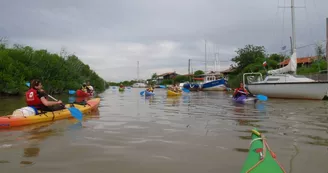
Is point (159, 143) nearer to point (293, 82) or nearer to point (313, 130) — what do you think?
point (313, 130)

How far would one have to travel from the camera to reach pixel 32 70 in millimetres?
26422

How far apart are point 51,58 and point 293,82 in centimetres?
2451

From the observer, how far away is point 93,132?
661cm

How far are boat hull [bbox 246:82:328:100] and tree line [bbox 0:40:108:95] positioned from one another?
21.6m

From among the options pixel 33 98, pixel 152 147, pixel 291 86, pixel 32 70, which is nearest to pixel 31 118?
pixel 33 98

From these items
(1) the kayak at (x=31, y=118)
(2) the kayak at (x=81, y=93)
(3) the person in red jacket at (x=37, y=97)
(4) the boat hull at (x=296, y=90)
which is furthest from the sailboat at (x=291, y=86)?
(3) the person in red jacket at (x=37, y=97)

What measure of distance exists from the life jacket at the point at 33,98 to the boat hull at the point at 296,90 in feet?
51.5

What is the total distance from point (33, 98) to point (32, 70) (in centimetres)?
2113

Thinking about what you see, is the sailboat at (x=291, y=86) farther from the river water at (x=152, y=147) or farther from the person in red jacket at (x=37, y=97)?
the person in red jacket at (x=37, y=97)

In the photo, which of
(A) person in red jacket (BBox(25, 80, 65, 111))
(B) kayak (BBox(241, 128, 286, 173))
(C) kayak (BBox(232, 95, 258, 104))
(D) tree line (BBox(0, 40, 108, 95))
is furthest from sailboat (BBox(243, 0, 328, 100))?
(D) tree line (BBox(0, 40, 108, 95))

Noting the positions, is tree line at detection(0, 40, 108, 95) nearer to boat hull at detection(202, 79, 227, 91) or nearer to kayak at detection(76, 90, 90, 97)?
kayak at detection(76, 90, 90, 97)

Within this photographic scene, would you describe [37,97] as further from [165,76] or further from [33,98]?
[165,76]

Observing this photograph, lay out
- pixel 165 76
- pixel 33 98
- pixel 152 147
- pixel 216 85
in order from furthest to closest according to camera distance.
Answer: pixel 165 76 < pixel 216 85 < pixel 33 98 < pixel 152 147

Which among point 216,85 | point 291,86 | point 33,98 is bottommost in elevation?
point 33,98
